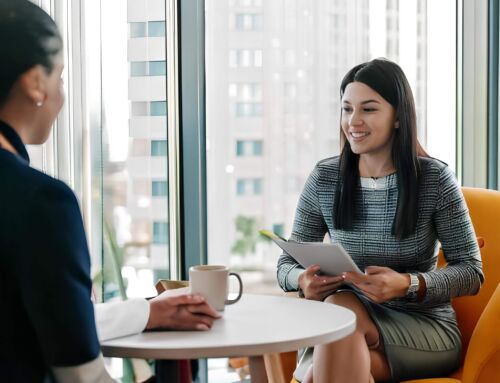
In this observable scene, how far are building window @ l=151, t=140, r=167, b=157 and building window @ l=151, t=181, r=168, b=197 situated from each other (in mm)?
99

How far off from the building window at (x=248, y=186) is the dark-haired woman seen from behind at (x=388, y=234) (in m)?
0.62

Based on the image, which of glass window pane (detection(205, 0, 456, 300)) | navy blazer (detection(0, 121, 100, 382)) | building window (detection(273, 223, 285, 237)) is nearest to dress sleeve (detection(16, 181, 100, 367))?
navy blazer (detection(0, 121, 100, 382))

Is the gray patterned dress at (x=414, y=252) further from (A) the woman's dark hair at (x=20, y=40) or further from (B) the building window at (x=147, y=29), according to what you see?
(A) the woman's dark hair at (x=20, y=40)

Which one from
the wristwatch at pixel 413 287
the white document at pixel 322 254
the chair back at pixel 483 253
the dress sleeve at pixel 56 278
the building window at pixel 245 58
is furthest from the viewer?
the building window at pixel 245 58

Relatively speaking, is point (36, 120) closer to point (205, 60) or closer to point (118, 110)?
point (118, 110)

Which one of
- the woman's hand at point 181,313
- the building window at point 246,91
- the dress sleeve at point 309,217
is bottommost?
the woman's hand at point 181,313

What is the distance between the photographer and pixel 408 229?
6.72 feet

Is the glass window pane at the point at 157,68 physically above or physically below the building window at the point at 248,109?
above

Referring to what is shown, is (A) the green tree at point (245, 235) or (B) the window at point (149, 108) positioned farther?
(A) the green tree at point (245, 235)

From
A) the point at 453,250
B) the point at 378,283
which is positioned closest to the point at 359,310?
the point at 378,283

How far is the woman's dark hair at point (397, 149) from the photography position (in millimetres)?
2072

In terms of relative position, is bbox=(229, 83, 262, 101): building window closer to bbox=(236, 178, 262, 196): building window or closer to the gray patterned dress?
bbox=(236, 178, 262, 196): building window

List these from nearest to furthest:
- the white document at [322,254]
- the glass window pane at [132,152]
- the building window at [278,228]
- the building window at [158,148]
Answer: the white document at [322,254]
the glass window pane at [132,152]
the building window at [158,148]
the building window at [278,228]

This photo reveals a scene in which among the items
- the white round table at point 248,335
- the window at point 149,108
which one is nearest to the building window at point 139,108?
the window at point 149,108
